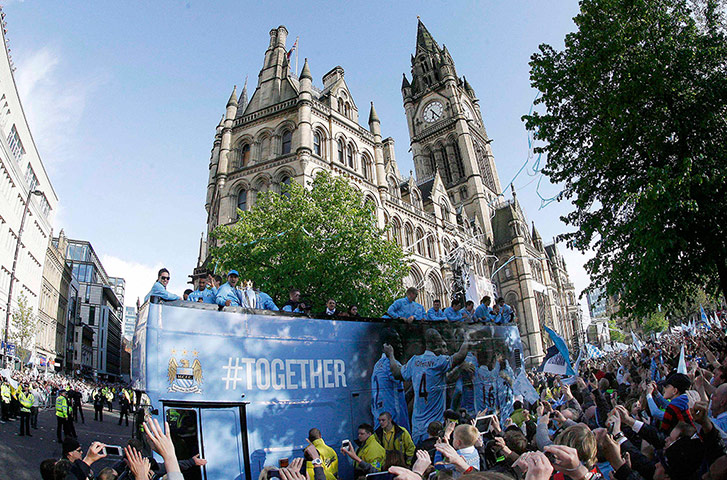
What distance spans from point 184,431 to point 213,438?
42cm

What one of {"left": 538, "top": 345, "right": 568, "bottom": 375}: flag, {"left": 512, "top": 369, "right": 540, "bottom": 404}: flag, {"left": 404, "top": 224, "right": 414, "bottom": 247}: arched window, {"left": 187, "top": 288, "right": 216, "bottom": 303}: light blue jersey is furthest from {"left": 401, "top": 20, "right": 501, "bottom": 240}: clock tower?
{"left": 187, "top": 288, "right": 216, "bottom": 303}: light blue jersey

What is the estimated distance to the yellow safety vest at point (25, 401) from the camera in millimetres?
13086

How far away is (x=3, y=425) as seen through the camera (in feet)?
47.5

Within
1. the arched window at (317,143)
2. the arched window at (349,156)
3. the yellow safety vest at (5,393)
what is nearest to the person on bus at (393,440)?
the yellow safety vest at (5,393)

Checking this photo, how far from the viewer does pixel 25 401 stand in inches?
520

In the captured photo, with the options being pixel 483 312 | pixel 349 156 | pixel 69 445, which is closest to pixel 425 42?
pixel 349 156

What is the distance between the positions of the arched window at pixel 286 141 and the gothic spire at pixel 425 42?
44991 mm

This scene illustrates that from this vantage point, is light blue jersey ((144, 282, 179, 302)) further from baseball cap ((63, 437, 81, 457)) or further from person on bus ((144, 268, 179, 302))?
baseball cap ((63, 437, 81, 457))

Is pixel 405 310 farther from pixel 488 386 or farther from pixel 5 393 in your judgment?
pixel 5 393

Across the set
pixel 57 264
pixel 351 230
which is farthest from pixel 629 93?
pixel 57 264

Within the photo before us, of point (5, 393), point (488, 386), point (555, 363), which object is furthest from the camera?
point (5, 393)

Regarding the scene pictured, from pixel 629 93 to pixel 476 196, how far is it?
4316 cm

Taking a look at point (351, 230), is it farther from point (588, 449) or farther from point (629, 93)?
point (588, 449)

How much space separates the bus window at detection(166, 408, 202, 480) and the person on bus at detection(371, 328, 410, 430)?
10.5ft
